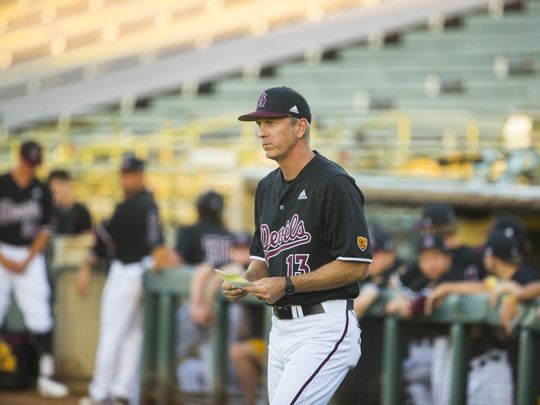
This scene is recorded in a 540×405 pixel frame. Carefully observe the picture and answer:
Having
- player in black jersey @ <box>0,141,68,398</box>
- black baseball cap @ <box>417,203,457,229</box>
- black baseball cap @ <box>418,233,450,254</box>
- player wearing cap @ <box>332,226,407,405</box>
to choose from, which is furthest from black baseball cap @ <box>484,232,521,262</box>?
player in black jersey @ <box>0,141,68,398</box>

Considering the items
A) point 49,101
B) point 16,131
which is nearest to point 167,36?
point 49,101

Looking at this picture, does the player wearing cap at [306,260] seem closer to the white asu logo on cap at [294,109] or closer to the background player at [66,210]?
the white asu logo on cap at [294,109]

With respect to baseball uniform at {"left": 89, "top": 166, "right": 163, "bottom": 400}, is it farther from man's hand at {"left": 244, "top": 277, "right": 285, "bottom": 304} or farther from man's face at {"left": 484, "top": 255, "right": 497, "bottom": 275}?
man's hand at {"left": 244, "top": 277, "right": 285, "bottom": 304}

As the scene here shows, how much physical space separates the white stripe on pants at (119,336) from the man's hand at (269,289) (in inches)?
155

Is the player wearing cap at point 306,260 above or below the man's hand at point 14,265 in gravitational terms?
above

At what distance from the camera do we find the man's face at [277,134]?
4.54 meters

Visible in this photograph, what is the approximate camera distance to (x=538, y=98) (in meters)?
15.6

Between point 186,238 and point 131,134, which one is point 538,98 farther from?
point 186,238

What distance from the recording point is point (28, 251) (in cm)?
886

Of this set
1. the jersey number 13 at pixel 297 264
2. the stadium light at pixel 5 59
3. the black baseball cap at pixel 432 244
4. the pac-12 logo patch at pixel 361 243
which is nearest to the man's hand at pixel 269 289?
the jersey number 13 at pixel 297 264

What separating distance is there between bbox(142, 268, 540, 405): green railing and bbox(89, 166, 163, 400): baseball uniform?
0.39 ft

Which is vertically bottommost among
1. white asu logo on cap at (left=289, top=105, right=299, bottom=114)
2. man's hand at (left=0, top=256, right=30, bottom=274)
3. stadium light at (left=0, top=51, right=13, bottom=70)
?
man's hand at (left=0, top=256, right=30, bottom=274)

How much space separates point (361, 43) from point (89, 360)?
13.9 metres

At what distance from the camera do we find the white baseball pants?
14.5 ft
